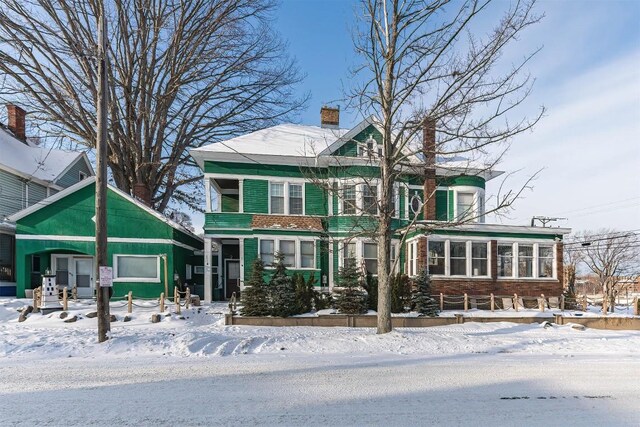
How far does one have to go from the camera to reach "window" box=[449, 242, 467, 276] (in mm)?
17422

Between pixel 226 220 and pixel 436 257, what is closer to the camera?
pixel 436 257

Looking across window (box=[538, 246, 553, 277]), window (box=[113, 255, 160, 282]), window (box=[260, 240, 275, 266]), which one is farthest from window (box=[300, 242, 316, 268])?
window (box=[538, 246, 553, 277])

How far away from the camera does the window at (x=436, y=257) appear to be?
1722 cm

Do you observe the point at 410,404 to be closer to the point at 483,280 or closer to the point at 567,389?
the point at 567,389

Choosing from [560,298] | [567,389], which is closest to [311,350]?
[567,389]

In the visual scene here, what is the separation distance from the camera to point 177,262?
59.5ft

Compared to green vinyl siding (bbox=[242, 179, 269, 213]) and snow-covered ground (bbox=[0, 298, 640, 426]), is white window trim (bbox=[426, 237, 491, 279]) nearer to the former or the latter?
snow-covered ground (bbox=[0, 298, 640, 426])

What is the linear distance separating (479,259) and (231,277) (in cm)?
1309

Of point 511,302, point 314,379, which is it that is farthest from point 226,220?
point 511,302

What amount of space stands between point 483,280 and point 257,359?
13387 mm

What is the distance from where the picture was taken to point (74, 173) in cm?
2577

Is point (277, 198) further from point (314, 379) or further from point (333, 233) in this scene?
point (314, 379)

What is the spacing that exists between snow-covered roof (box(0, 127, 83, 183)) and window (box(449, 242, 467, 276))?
77.1ft

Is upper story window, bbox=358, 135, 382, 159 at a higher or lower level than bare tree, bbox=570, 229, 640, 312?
higher
